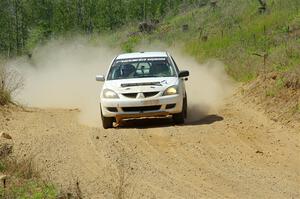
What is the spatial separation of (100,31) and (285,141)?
7080 centimetres

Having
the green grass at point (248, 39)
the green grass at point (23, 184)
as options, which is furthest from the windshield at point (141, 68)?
the green grass at point (23, 184)

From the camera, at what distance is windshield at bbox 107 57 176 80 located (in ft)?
46.3

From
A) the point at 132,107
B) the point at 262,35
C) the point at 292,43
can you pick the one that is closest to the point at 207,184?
the point at 132,107

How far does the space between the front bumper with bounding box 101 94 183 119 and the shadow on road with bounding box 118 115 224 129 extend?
368mm

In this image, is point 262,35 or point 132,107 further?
point 262,35

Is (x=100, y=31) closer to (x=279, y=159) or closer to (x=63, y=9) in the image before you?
(x=63, y=9)

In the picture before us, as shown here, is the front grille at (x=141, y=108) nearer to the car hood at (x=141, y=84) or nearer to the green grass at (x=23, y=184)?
the car hood at (x=141, y=84)

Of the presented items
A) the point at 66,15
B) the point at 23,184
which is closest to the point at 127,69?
the point at 23,184

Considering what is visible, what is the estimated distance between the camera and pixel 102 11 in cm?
8381

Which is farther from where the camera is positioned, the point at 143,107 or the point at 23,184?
the point at 143,107

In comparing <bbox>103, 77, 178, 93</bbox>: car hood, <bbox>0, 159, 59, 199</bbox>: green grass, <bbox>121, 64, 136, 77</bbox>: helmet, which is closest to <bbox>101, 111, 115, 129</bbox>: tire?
<bbox>103, 77, 178, 93</bbox>: car hood

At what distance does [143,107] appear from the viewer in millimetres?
13000

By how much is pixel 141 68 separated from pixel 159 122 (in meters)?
1.28

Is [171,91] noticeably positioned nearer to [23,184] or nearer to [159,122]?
[159,122]
